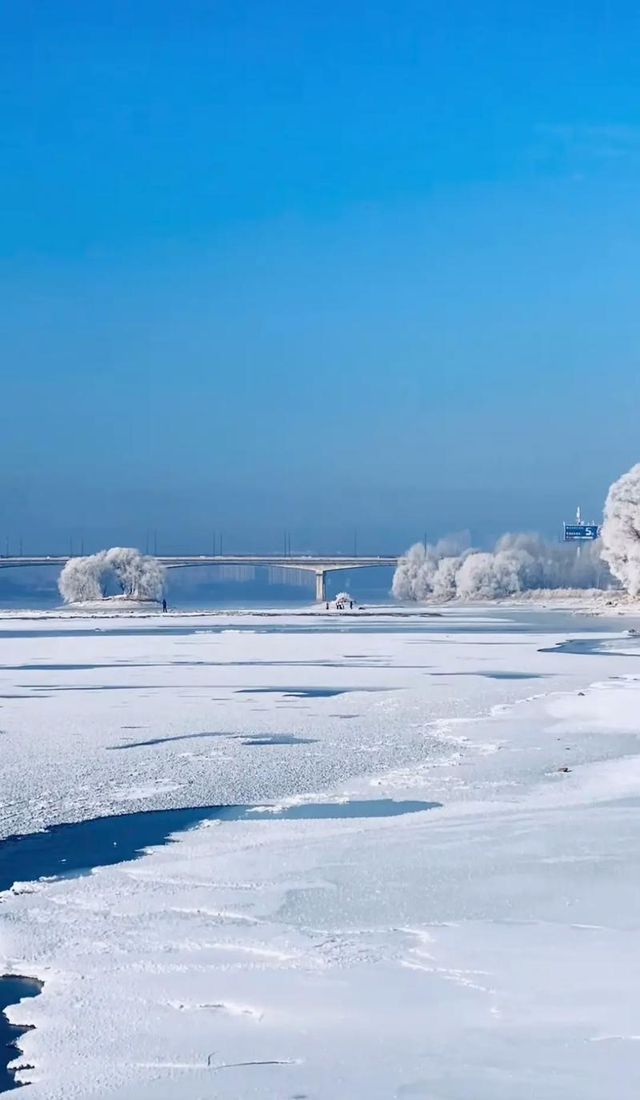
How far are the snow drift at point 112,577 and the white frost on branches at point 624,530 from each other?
69053 millimetres

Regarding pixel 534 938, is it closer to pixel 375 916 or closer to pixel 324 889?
pixel 375 916

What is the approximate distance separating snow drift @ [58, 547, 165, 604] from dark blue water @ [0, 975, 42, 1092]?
140142 mm

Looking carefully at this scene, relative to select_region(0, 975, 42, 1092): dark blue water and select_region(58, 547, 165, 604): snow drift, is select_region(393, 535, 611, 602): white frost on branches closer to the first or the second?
select_region(58, 547, 165, 604): snow drift

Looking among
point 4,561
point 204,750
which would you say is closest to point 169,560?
point 4,561

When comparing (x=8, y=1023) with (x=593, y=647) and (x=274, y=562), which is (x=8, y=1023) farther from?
(x=274, y=562)

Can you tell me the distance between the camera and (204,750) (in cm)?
1845

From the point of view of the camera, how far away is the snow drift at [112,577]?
147 m

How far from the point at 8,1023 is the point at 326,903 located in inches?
127

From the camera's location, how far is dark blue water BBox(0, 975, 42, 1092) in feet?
21.4

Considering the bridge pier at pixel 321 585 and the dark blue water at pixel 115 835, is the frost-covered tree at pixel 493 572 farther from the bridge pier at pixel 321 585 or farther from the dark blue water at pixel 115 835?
the dark blue water at pixel 115 835

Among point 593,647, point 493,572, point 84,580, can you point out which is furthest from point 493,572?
point 593,647

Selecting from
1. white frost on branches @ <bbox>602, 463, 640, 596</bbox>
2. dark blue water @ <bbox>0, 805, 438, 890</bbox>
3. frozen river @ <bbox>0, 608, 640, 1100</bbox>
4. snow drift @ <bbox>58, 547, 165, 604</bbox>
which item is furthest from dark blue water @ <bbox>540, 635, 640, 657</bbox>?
snow drift @ <bbox>58, 547, 165, 604</bbox>

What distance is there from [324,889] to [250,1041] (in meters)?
3.40

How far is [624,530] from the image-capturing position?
94562mm
